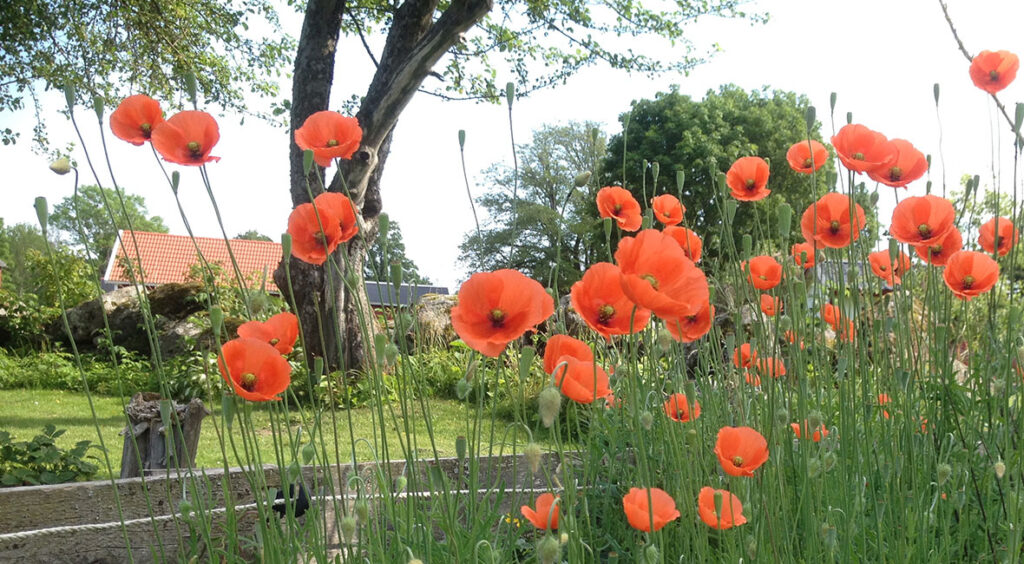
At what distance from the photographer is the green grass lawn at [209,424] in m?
5.20

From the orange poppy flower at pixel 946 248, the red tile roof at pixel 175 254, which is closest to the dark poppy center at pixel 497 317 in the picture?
A: the orange poppy flower at pixel 946 248

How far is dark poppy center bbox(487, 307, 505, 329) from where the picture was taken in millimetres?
1049

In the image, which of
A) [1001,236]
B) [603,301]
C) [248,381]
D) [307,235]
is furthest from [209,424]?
[603,301]

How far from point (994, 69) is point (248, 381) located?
186 cm

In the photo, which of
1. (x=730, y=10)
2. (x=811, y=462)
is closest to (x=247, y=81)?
(x=730, y=10)

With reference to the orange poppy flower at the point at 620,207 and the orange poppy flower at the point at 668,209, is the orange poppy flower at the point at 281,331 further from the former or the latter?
the orange poppy flower at the point at 668,209

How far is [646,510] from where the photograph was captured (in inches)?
43.3

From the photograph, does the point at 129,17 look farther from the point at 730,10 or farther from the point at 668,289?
the point at 668,289

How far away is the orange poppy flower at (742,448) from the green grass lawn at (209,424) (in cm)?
341

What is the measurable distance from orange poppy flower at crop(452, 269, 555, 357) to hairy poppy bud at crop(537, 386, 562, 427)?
0.11 m

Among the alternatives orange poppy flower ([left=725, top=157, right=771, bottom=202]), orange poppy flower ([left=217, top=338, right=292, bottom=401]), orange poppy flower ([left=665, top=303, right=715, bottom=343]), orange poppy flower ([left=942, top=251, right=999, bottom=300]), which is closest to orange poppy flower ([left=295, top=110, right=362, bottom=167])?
orange poppy flower ([left=217, top=338, right=292, bottom=401])

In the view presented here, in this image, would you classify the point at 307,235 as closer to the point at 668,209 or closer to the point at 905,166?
the point at 668,209

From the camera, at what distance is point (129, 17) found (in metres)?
8.88

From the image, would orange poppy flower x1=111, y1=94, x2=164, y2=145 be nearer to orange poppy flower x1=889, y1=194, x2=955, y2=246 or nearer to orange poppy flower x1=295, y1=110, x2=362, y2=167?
orange poppy flower x1=295, y1=110, x2=362, y2=167
